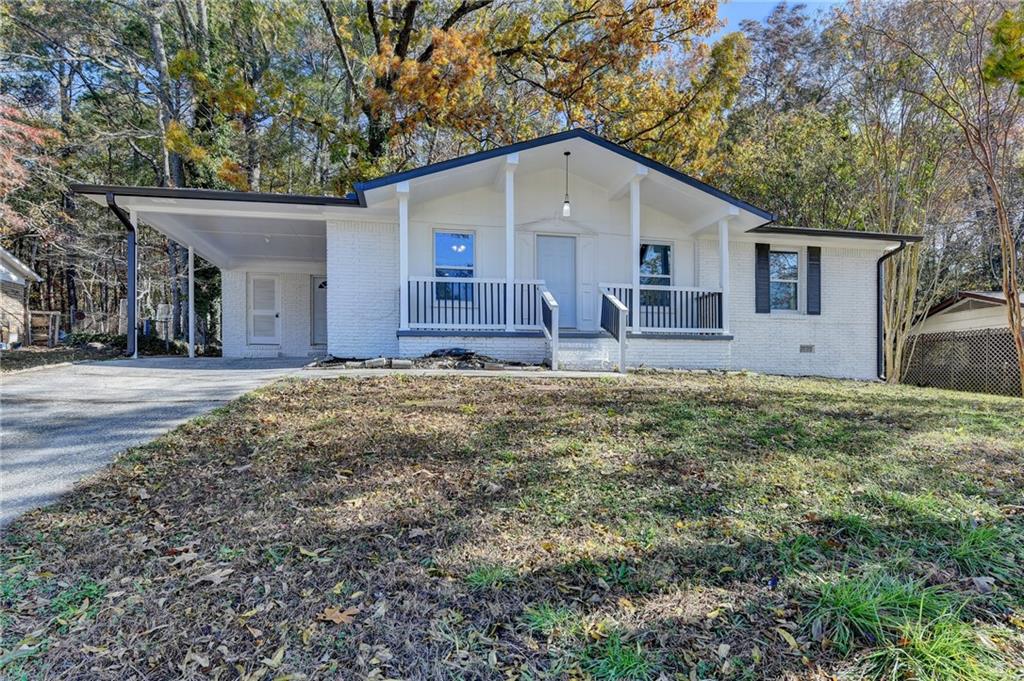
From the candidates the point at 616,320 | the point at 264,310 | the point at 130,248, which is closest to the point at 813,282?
the point at 616,320

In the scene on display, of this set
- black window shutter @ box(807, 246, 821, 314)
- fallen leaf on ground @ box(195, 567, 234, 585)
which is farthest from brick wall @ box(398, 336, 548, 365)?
fallen leaf on ground @ box(195, 567, 234, 585)

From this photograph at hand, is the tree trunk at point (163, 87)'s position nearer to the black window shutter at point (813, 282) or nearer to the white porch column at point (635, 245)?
the white porch column at point (635, 245)

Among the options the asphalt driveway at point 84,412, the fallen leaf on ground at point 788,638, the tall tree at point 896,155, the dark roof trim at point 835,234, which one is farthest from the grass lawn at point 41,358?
the tall tree at point 896,155

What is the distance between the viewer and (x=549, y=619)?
193 centimetres

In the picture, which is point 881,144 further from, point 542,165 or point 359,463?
point 359,463

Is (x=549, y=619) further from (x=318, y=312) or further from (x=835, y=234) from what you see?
(x=318, y=312)

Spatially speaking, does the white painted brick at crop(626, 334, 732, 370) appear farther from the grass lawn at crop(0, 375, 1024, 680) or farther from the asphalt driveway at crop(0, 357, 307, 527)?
the asphalt driveway at crop(0, 357, 307, 527)

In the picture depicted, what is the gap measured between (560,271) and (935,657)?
9107 mm

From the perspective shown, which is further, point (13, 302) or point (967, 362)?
point (13, 302)

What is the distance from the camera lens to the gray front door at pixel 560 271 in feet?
34.2

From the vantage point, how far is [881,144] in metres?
12.7

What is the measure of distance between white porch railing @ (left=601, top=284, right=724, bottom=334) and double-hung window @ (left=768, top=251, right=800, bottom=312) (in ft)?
6.53

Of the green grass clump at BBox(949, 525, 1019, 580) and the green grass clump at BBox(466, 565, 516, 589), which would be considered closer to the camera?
the green grass clump at BBox(466, 565, 516, 589)

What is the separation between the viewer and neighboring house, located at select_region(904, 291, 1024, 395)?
37.9 ft
